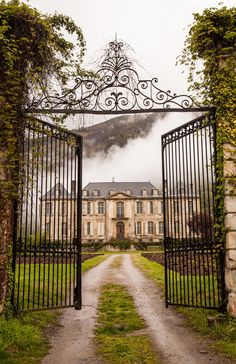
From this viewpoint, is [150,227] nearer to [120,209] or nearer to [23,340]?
[120,209]

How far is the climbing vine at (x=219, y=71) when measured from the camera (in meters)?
5.97

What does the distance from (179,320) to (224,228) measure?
72.1 inches

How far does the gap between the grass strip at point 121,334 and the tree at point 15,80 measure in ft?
5.42

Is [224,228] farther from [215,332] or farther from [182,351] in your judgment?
[182,351]

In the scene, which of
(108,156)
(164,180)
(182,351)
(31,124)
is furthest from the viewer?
(108,156)

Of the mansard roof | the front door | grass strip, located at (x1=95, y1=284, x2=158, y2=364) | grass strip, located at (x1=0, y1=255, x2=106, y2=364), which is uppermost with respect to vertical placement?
the mansard roof

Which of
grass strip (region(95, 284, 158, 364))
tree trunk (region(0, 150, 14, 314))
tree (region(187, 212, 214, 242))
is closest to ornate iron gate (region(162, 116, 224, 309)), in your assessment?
tree (region(187, 212, 214, 242))

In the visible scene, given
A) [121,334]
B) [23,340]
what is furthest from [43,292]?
[121,334]

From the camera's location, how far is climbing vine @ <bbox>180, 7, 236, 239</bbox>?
5973 mm

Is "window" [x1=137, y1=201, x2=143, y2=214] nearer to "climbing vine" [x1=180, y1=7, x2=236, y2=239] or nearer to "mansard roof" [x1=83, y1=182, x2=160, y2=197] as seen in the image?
"mansard roof" [x1=83, y1=182, x2=160, y2=197]

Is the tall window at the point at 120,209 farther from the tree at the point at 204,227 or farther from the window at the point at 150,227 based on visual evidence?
the tree at the point at 204,227

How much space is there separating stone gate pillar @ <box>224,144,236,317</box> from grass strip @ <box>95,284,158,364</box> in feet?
4.67

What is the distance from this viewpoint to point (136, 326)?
6.04 m

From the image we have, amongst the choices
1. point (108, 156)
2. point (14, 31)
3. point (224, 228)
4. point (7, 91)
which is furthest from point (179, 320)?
point (108, 156)
